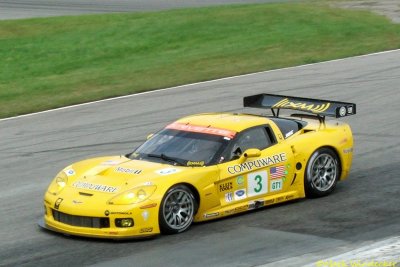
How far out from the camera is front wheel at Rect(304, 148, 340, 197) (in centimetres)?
1352

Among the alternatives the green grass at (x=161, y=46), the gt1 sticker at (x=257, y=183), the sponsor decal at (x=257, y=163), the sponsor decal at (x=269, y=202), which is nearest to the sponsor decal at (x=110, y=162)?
the sponsor decal at (x=257, y=163)

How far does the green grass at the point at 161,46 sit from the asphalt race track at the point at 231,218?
149 cm

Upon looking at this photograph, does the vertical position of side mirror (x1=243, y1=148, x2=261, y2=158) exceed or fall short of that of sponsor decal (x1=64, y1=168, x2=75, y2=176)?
it exceeds it

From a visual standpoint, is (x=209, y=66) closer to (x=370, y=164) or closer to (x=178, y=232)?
(x=370, y=164)

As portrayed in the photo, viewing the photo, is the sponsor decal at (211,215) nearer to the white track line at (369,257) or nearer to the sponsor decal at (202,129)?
the sponsor decal at (202,129)

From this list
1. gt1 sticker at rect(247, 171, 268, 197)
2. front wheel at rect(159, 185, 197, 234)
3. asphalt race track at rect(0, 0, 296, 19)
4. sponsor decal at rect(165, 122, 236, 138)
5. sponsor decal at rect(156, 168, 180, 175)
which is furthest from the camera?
asphalt race track at rect(0, 0, 296, 19)

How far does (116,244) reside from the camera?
11.4m

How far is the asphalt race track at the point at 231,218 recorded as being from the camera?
36.1 feet

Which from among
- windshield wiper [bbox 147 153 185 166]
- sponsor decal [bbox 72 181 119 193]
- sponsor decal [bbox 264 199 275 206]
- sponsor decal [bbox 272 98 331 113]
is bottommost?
sponsor decal [bbox 264 199 275 206]

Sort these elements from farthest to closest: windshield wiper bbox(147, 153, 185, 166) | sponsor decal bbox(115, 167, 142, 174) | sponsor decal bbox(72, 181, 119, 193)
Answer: windshield wiper bbox(147, 153, 185, 166) → sponsor decal bbox(115, 167, 142, 174) → sponsor decal bbox(72, 181, 119, 193)

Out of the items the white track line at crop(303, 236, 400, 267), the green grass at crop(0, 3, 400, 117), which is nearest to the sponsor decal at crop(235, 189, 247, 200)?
the white track line at crop(303, 236, 400, 267)

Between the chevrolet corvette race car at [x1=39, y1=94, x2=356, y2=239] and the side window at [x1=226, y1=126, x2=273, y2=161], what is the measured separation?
0.02 m

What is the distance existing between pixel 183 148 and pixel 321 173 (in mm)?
2234

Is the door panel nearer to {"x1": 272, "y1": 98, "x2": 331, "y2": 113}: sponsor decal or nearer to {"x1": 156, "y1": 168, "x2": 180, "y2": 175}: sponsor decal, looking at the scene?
{"x1": 156, "y1": 168, "x2": 180, "y2": 175}: sponsor decal
